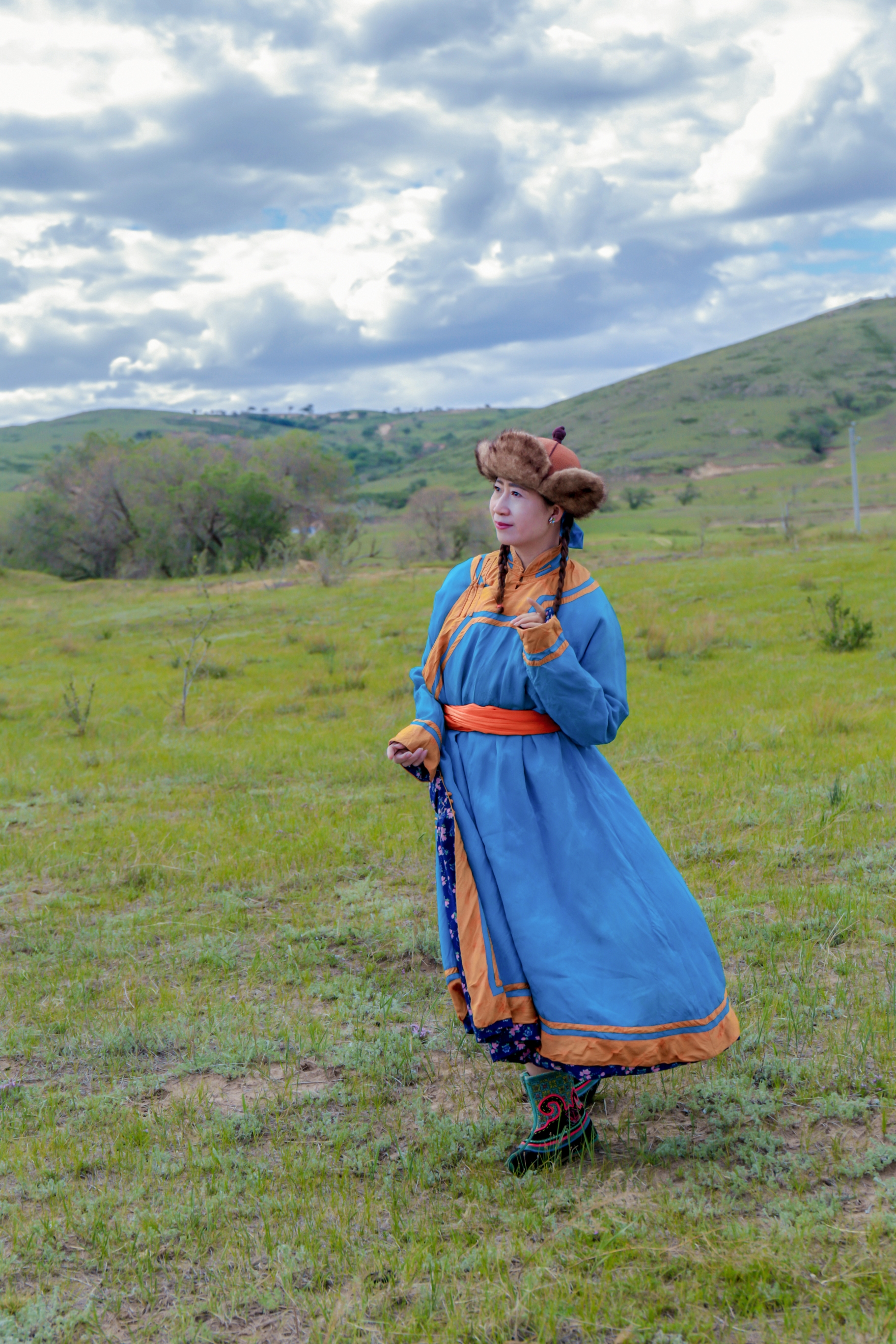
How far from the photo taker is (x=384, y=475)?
6107 inches

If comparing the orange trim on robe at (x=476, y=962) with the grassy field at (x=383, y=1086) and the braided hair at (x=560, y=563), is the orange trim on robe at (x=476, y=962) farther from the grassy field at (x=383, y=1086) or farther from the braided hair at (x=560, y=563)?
the braided hair at (x=560, y=563)

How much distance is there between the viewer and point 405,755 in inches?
124

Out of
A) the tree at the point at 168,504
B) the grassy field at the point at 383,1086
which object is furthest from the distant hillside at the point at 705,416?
the grassy field at the point at 383,1086

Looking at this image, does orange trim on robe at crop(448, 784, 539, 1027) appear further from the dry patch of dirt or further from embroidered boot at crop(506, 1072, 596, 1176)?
the dry patch of dirt

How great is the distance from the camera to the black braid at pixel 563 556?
3.17 m

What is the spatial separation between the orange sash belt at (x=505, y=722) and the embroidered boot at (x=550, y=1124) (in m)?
1.04

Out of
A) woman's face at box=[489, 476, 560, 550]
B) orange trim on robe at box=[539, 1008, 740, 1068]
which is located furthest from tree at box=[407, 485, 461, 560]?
orange trim on robe at box=[539, 1008, 740, 1068]

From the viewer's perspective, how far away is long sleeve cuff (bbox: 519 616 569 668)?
2.94m

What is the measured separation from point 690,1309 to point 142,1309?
1327mm

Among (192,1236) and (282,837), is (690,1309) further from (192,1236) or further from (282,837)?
(282,837)

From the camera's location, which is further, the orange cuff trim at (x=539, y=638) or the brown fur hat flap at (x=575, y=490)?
the brown fur hat flap at (x=575, y=490)

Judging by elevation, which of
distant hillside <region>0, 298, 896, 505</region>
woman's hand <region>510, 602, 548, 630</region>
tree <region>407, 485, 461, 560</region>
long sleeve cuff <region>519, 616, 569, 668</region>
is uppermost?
distant hillside <region>0, 298, 896, 505</region>

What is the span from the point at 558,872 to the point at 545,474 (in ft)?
4.01

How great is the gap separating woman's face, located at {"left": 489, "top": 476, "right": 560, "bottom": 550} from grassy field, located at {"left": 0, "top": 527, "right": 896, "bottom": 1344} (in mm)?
1908
